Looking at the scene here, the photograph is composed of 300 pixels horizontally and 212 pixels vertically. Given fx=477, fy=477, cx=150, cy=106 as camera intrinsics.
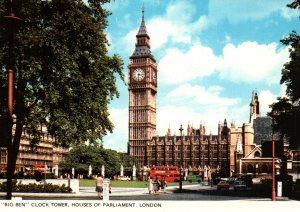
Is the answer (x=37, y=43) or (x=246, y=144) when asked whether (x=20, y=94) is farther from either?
(x=246, y=144)

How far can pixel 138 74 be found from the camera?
163375 mm

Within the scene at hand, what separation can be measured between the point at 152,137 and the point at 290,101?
12638cm

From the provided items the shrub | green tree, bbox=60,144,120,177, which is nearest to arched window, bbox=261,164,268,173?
green tree, bbox=60,144,120,177

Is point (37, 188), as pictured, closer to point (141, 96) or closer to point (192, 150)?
point (192, 150)

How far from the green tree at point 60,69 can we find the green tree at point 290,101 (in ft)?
38.4

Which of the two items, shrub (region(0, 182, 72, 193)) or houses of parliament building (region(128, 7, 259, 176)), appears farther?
houses of parliament building (region(128, 7, 259, 176))

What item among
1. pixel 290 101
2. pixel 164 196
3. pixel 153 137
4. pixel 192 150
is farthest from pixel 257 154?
pixel 153 137

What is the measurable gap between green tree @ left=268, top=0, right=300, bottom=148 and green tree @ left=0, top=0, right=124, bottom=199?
11.7 m

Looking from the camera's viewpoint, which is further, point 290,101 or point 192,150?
point 192,150

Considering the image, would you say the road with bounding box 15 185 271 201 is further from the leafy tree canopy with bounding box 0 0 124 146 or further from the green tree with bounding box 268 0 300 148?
the green tree with bounding box 268 0 300 148

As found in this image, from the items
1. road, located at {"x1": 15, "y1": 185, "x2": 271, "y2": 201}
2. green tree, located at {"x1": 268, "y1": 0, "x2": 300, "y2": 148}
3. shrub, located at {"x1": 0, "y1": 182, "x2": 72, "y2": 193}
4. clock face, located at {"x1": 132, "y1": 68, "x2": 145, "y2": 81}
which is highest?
clock face, located at {"x1": 132, "y1": 68, "x2": 145, "y2": 81}

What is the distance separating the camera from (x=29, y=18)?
25.5 metres

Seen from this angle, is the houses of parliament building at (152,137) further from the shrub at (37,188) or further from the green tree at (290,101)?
the shrub at (37,188)

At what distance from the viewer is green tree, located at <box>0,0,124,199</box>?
2575cm
